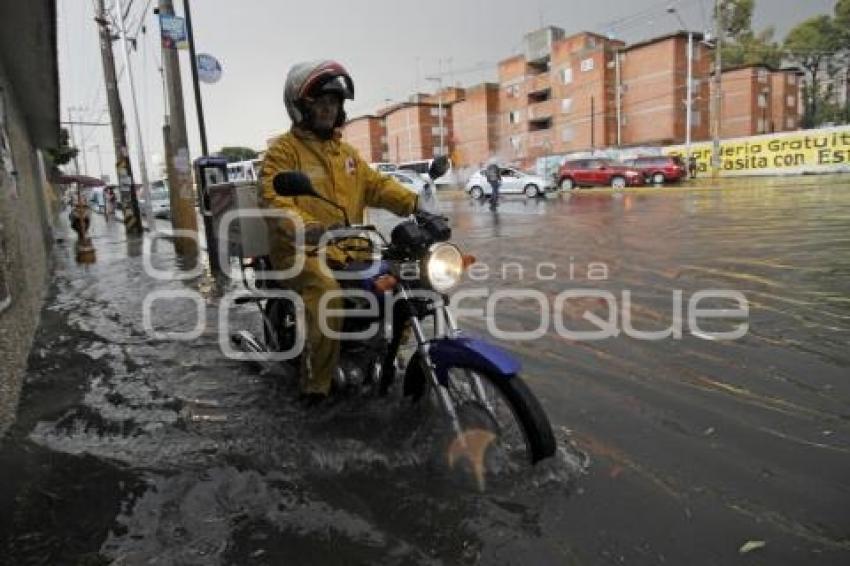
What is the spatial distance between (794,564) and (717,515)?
0.39 meters

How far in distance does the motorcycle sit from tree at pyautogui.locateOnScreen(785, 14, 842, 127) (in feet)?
236

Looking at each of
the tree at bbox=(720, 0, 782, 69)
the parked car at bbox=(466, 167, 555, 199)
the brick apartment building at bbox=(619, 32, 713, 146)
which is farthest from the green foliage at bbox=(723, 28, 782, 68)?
the parked car at bbox=(466, 167, 555, 199)

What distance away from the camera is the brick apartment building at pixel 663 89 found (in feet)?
174

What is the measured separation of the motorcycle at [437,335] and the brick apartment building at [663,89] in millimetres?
55018

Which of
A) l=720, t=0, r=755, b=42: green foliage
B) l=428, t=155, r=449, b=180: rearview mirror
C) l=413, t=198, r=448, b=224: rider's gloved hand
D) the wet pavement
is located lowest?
the wet pavement

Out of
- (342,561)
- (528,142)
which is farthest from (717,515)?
(528,142)

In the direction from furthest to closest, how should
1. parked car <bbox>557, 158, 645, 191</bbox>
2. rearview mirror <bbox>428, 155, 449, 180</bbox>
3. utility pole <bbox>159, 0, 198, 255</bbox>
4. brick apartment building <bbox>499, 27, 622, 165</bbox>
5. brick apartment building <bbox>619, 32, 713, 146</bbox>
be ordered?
brick apartment building <bbox>499, 27, 622, 165</bbox> → brick apartment building <bbox>619, 32, 713, 146</bbox> → parked car <bbox>557, 158, 645, 191</bbox> → utility pole <bbox>159, 0, 198, 255</bbox> → rearview mirror <bbox>428, 155, 449, 180</bbox>

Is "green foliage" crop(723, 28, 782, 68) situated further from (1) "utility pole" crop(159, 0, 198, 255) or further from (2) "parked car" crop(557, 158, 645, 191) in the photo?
(1) "utility pole" crop(159, 0, 198, 255)

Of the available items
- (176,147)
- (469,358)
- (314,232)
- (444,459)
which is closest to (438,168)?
(314,232)

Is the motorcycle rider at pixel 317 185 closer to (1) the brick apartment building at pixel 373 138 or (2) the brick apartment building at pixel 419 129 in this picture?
(2) the brick apartment building at pixel 419 129

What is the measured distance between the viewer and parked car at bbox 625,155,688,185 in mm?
34375

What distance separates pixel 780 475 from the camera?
3107mm

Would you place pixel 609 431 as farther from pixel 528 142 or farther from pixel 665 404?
pixel 528 142

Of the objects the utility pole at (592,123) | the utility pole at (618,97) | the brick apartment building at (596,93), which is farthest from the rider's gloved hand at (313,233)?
the utility pole at (592,123)
